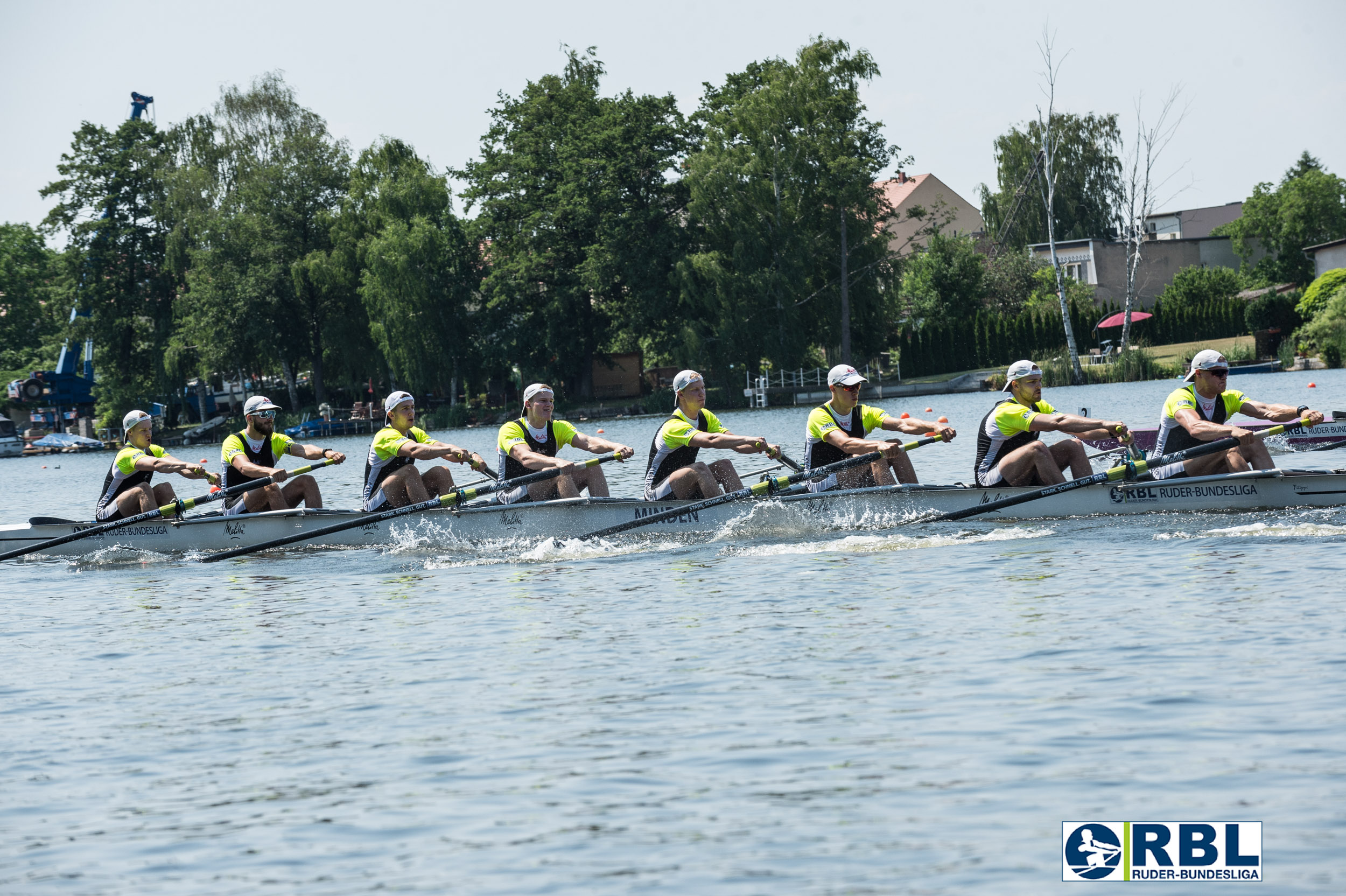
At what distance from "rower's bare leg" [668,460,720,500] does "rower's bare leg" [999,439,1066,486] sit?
2943mm

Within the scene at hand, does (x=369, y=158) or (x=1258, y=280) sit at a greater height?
(x=369, y=158)

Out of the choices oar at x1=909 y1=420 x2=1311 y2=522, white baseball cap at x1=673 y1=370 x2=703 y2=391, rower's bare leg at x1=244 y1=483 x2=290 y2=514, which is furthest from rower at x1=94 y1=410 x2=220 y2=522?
oar at x1=909 y1=420 x2=1311 y2=522

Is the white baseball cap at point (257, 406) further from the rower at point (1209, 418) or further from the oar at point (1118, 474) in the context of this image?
the rower at point (1209, 418)

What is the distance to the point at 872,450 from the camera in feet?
45.9

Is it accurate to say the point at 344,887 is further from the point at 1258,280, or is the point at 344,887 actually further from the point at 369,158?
the point at 1258,280

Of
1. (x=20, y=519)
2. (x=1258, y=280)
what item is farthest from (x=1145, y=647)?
(x=1258, y=280)

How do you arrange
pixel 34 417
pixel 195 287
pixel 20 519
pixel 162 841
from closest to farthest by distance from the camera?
1. pixel 162 841
2. pixel 20 519
3. pixel 195 287
4. pixel 34 417

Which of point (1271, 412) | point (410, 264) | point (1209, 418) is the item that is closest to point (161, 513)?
point (1209, 418)

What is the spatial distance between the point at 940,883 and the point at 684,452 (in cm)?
978

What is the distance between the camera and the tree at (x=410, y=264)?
62.6 m

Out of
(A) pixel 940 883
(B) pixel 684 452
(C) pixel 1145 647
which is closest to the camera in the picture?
(A) pixel 940 883

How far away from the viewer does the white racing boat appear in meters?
13.3

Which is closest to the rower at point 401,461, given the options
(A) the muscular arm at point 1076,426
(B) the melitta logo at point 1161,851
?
(A) the muscular arm at point 1076,426

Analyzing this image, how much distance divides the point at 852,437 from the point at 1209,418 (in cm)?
339
